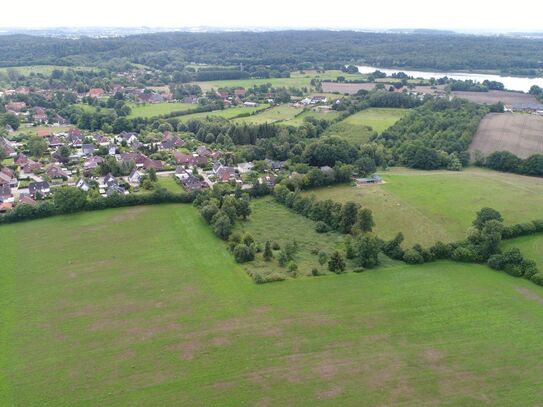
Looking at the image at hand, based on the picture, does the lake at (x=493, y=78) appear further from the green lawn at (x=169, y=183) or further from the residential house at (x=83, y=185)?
the residential house at (x=83, y=185)

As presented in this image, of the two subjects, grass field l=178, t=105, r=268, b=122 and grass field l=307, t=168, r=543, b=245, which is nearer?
grass field l=307, t=168, r=543, b=245

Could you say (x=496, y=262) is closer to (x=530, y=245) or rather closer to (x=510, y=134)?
(x=530, y=245)

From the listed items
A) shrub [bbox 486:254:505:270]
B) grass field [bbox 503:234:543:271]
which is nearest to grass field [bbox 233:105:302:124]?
grass field [bbox 503:234:543:271]

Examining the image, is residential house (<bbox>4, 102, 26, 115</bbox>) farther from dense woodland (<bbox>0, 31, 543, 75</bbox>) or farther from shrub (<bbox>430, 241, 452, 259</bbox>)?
shrub (<bbox>430, 241, 452, 259</bbox>)

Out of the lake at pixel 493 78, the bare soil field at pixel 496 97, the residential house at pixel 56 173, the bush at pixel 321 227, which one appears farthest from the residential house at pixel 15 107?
the lake at pixel 493 78

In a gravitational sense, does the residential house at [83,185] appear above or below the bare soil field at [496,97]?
below

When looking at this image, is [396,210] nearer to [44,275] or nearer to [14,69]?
[44,275]
